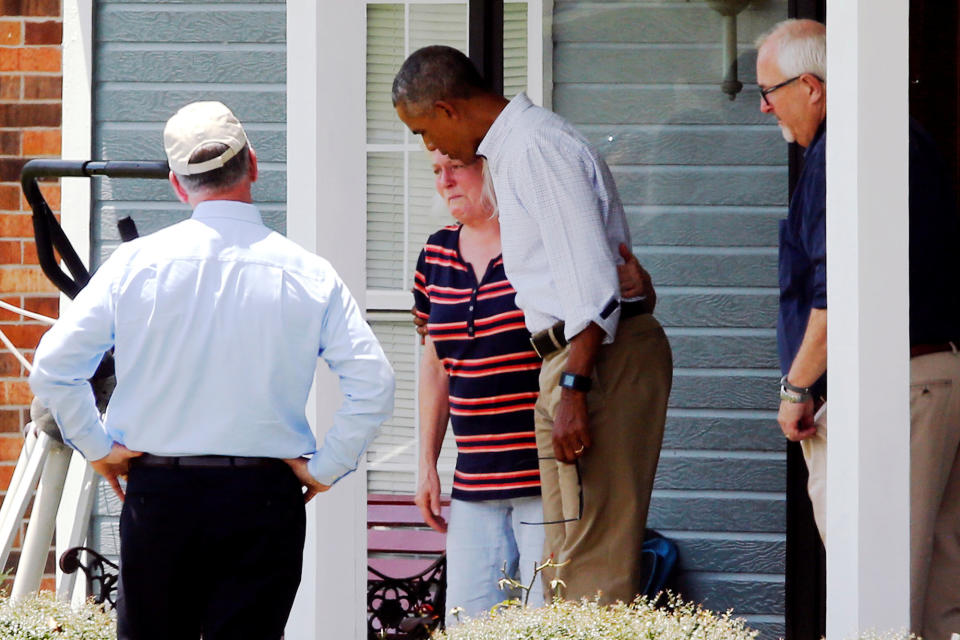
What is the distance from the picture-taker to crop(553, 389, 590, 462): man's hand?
2863mm

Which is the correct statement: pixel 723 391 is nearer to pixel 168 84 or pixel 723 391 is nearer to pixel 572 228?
pixel 572 228

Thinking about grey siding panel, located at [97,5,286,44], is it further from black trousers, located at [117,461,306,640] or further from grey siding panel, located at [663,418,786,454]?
black trousers, located at [117,461,306,640]

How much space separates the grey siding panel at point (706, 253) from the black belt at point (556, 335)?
3.09 ft

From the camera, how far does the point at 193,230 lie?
2.40m

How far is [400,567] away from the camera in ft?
13.8

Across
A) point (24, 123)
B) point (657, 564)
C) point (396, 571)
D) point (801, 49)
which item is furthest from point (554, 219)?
point (24, 123)

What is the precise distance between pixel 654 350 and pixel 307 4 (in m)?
1.08

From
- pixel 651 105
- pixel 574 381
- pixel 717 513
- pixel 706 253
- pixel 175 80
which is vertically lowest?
pixel 717 513

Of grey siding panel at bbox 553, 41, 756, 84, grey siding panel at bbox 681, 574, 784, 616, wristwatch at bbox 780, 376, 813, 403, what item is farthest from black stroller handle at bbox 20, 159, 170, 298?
grey siding panel at bbox 681, 574, 784, 616

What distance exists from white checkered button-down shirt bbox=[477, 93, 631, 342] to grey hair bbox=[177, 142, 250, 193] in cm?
73

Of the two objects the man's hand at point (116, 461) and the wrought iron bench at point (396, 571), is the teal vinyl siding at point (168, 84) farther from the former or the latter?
the man's hand at point (116, 461)

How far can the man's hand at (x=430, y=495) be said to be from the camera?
334cm

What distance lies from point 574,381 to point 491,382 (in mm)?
296

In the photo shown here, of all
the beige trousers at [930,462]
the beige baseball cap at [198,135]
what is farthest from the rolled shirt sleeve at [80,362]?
the beige trousers at [930,462]
